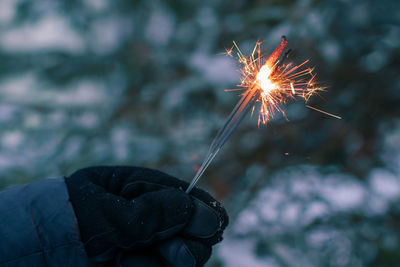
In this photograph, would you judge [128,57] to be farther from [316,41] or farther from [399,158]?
[399,158]

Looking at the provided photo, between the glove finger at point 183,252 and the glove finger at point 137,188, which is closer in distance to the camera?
the glove finger at point 183,252

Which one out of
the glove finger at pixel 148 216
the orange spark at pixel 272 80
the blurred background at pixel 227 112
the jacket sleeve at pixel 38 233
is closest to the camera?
the jacket sleeve at pixel 38 233

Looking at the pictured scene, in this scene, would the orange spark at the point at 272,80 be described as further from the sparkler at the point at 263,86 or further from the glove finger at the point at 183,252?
the glove finger at the point at 183,252

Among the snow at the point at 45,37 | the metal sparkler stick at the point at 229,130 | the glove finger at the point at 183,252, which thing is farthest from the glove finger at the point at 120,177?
the snow at the point at 45,37

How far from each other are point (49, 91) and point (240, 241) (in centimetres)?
220

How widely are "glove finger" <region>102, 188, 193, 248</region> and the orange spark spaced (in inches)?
21.2

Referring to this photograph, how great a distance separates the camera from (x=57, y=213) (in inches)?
38.8

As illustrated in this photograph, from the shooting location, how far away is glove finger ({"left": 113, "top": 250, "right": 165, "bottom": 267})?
1.04 metres

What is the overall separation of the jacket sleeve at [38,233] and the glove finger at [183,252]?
0.32 meters

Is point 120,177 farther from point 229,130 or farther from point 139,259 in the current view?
point 229,130

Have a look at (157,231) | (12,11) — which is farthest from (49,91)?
(157,231)

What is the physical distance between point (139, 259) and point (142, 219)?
199 millimetres

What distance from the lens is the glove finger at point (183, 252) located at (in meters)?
1.04

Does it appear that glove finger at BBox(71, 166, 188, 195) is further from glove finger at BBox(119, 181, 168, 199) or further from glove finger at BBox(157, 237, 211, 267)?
glove finger at BBox(157, 237, 211, 267)
